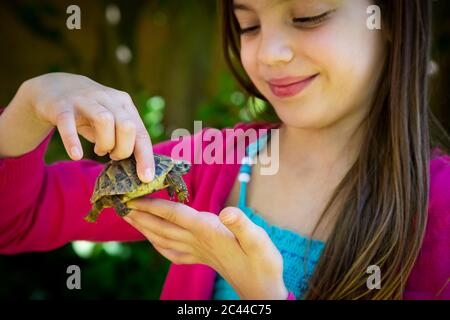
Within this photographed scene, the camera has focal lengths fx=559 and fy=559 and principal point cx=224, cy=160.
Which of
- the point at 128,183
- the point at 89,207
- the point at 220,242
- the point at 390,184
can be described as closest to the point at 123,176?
the point at 128,183

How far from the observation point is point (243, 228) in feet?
1.88

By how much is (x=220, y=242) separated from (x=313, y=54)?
0.28 metres

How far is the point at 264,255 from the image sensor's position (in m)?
0.61

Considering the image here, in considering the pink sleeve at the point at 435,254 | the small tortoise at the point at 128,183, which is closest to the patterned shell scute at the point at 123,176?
the small tortoise at the point at 128,183

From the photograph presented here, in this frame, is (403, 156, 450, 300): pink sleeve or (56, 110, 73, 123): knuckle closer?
(56, 110, 73, 123): knuckle

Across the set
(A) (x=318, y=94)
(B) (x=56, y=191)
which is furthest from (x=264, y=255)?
(B) (x=56, y=191)

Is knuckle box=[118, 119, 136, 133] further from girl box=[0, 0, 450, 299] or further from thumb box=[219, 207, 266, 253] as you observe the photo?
thumb box=[219, 207, 266, 253]

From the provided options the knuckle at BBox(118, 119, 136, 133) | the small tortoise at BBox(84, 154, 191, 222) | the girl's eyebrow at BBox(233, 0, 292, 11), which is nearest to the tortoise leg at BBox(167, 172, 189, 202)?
the small tortoise at BBox(84, 154, 191, 222)

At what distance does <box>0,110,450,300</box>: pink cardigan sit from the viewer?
0.73 meters

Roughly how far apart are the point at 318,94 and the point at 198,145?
0.23 m

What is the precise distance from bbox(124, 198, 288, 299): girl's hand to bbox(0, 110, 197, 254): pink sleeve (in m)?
0.09

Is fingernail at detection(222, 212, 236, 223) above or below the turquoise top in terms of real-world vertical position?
above

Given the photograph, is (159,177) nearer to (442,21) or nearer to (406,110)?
(406,110)

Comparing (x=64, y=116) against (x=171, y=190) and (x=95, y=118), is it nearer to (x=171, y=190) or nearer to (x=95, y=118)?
(x=95, y=118)
